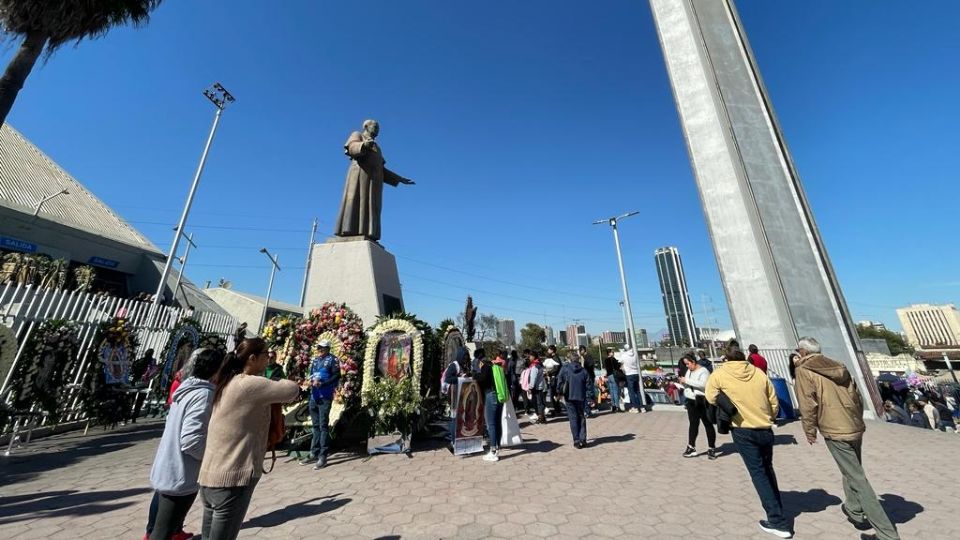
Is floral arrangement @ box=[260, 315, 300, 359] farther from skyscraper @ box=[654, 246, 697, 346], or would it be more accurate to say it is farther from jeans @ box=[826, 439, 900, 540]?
skyscraper @ box=[654, 246, 697, 346]

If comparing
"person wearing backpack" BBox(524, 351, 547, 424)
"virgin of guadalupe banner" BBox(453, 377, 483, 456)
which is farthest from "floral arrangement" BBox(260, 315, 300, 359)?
"person wearing backpack" BBox(524, 351, 547, 424)

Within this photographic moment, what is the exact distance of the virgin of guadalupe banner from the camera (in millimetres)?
6348

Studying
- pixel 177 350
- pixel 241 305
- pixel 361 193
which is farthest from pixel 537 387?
pixel 241 305

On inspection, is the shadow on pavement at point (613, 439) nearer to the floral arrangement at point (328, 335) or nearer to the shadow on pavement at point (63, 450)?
the floral arrangement at point (328, 335)

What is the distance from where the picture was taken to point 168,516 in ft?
8.09

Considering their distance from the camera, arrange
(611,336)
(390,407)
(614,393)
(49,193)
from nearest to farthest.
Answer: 1. (390,407)
2. (614,393)
3. (49,193)
4. (611,336)

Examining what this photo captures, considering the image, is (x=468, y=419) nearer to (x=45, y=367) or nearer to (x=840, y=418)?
(x=840, y=418)

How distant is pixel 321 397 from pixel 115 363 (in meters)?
6.27

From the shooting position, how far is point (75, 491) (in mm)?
4598

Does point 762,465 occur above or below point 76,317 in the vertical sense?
below

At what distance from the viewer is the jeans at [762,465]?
3448 mm

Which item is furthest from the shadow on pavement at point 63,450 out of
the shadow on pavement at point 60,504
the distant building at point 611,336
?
the distant building at point 611,336

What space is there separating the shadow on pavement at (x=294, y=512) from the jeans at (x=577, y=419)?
A: 4216 millimetres

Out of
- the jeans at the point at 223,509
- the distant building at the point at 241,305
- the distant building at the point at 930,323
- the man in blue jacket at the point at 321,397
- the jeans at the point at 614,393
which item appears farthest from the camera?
the distant building at the point at 930,323
